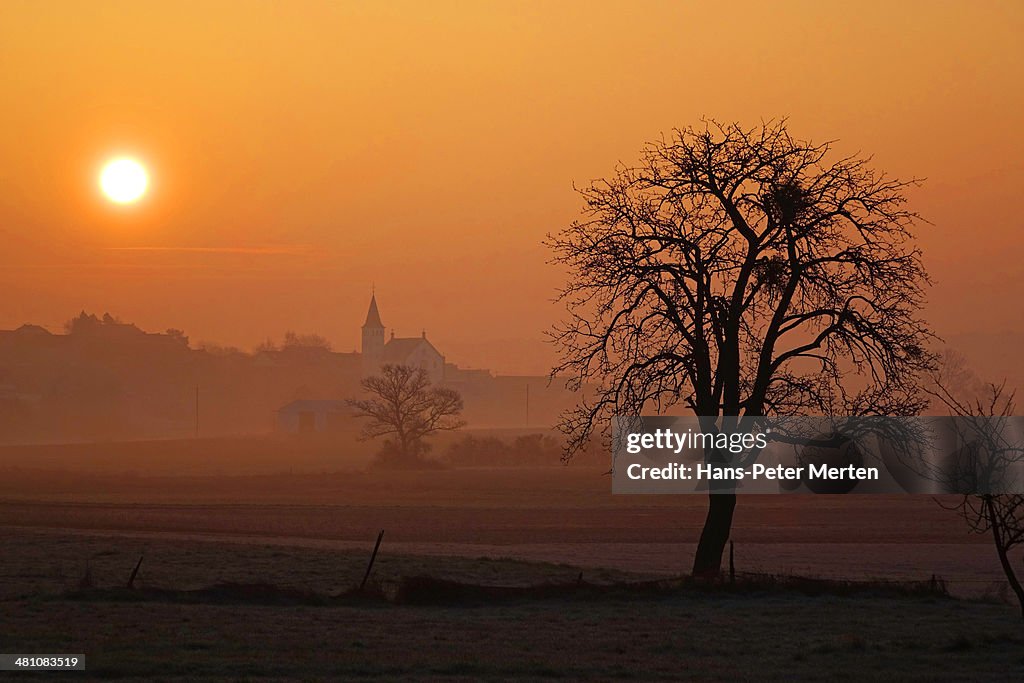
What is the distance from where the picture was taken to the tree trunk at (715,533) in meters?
28.5

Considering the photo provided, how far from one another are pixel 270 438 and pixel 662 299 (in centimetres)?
15423

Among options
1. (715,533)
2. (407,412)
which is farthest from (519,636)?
(407,412)

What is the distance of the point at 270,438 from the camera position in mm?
177125

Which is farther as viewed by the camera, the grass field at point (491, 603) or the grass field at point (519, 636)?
the grass field at point (491, 603)

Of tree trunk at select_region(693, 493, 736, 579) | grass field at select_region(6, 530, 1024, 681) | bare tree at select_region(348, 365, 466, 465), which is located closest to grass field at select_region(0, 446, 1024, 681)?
grass field at select_region(6, 530, 1024, 681)

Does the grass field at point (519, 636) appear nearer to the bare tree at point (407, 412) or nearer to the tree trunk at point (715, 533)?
the tree trunk at point (715, 533)

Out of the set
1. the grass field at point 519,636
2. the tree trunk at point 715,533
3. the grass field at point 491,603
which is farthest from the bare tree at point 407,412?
the tree trunk at point 715,533

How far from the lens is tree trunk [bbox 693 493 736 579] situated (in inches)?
1121

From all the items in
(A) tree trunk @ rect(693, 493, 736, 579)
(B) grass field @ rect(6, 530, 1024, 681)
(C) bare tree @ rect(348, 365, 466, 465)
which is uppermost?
(C) bare tree @ rect(348, 365, 466, 465)

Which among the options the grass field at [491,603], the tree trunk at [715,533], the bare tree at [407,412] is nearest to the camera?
the grass field at [491,603]

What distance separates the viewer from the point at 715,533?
28781 millimetres

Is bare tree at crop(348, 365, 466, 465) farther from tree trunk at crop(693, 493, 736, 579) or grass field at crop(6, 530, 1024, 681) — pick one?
tree trunk at crop(693, 493, 736, 579)

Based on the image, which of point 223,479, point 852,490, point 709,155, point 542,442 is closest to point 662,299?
point 709,155

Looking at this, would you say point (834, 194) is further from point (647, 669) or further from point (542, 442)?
point (542, 442)
